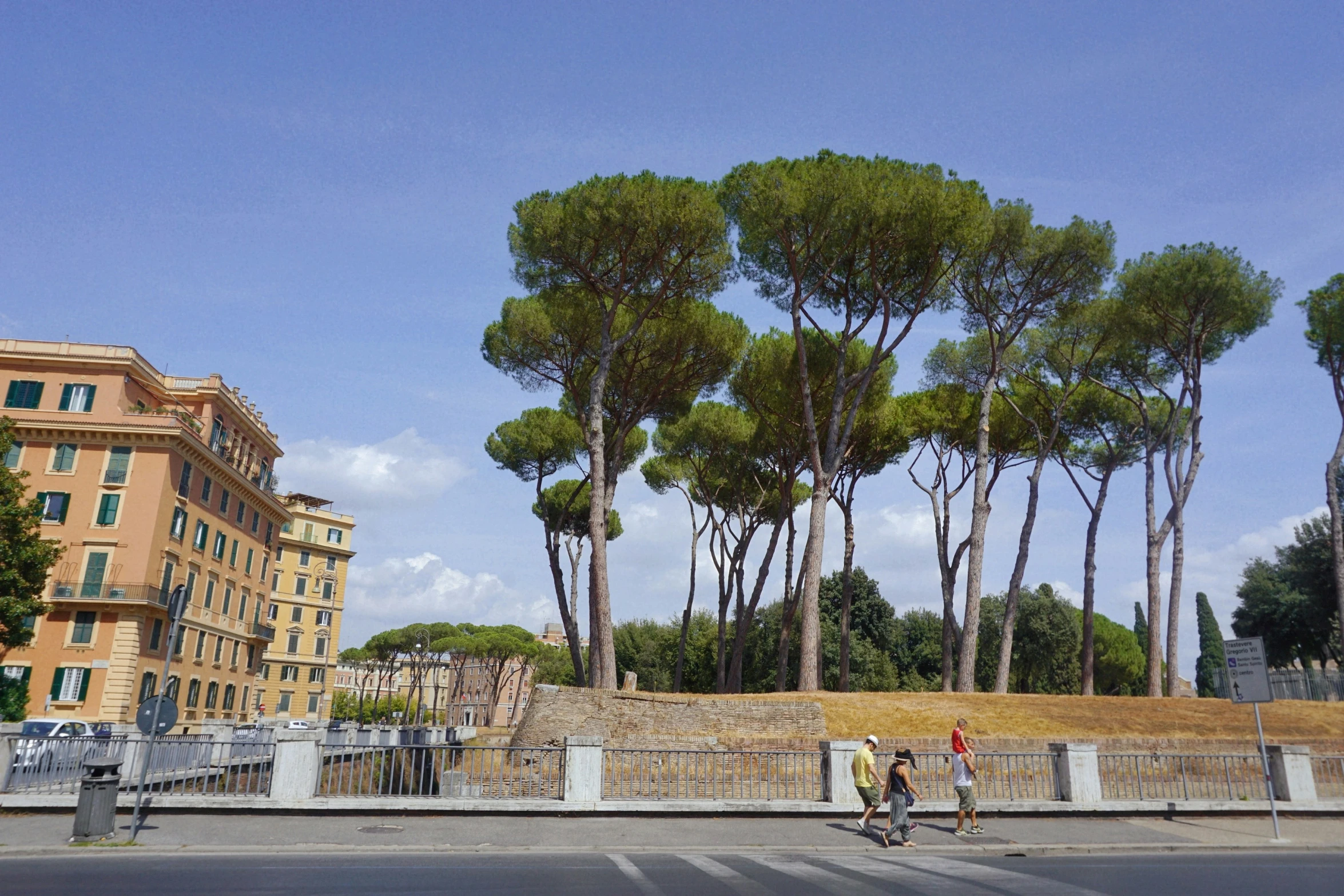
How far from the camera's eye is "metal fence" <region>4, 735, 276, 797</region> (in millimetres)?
12922

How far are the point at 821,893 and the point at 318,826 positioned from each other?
7299 mm

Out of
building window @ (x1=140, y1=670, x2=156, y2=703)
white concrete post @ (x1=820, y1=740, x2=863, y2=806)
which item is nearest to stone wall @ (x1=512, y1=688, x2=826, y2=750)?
white concrete post @ (x1=820, y1=740, x2=863, y2=806)

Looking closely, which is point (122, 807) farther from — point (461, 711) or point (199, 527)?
point (461, 711)

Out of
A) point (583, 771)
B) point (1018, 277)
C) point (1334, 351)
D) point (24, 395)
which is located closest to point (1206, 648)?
point (1334, 351)

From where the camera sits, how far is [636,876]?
354 inches

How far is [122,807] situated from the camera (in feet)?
41.3

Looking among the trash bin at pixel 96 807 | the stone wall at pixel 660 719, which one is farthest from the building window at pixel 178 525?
the trash bin at pixel 96 807

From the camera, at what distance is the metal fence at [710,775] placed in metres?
14.2

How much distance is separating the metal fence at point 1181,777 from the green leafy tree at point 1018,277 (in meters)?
9.25

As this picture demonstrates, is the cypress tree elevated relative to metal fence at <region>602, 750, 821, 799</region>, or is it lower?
elevated

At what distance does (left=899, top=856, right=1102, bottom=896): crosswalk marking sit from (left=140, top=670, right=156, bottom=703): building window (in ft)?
114

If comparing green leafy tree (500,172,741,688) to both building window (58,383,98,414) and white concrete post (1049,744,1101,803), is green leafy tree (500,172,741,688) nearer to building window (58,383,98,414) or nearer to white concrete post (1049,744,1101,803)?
white concrete post (1049,744,1101,803)

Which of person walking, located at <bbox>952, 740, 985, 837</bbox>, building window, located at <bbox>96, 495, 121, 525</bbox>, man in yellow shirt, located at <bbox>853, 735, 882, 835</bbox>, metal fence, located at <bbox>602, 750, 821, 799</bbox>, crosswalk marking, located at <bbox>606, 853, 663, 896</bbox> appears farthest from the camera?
building window, located at <bbox>96, 495, 121, 525</bbox>

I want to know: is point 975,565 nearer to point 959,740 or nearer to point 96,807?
point 959,740
